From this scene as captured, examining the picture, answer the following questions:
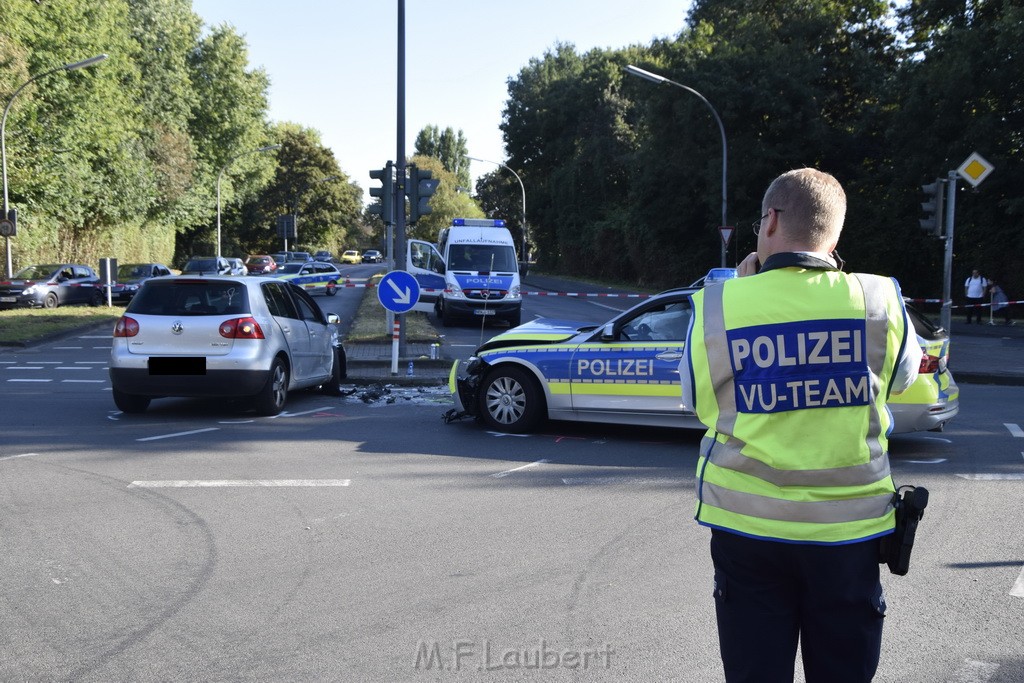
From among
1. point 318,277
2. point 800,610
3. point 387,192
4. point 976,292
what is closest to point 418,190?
point 387,192

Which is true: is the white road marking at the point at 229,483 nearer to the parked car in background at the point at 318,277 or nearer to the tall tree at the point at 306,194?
the parked car in background at the point at 318,277

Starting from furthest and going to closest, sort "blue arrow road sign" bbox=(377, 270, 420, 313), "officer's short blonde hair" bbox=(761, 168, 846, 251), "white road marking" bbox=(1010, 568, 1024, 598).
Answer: "blue arrow road sign" bbox=(377, 270, 420, 313)
"white road marking" bbox=(1010, 568, 1024, 598)
"officer's short blonde hair" bbox=(761, 168, 846, 251)

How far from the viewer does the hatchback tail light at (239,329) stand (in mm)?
10773

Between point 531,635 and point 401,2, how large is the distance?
49.4 ft

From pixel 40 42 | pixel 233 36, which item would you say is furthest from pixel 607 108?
pixel 40 42

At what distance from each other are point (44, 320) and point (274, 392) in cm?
1706

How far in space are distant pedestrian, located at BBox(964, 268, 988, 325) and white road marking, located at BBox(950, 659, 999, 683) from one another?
26.9 metres

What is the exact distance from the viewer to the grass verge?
70.2 ft

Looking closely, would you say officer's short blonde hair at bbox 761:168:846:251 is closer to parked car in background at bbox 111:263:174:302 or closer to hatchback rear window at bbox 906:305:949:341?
hatchback rear window at bbox 906:305:949:341

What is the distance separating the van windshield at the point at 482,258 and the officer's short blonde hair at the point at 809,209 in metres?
24.3

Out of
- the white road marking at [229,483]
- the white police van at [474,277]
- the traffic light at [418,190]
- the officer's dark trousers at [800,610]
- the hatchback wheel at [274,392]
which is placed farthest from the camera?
the white police van at [474,277]

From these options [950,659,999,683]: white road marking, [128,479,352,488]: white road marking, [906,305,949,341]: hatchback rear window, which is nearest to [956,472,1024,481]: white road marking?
[906,305,949,341]: hatchback rear window

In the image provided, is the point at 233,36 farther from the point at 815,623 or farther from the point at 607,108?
the point at 815,623

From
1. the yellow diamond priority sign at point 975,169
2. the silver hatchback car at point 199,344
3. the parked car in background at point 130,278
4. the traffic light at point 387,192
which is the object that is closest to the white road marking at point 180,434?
the silver hatchback car at point 199,344
